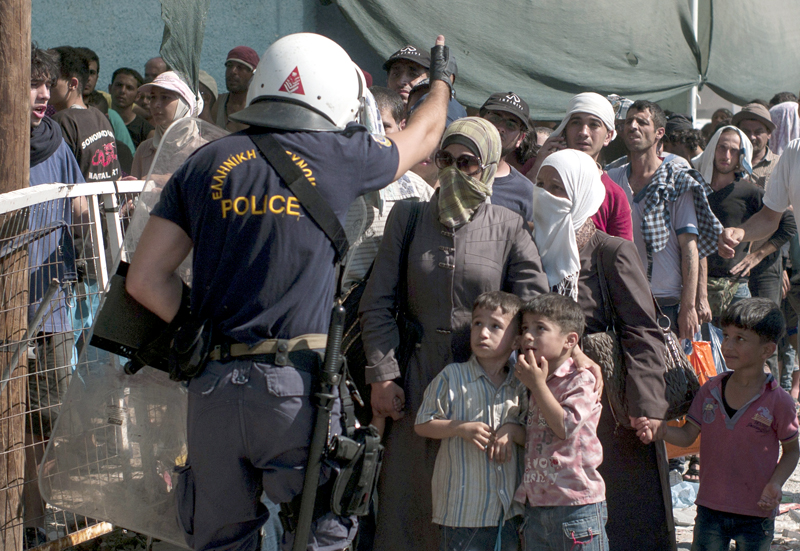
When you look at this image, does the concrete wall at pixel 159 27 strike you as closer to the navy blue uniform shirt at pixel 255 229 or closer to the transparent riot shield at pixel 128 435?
the transparent riot shield at pixel 128 435

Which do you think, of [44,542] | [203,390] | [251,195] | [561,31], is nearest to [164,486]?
[203,390]

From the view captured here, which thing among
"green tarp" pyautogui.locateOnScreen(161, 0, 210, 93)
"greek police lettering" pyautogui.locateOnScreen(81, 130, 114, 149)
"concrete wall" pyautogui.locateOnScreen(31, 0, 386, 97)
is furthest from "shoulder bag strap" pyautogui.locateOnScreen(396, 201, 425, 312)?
"concrete wall" pyautogui.locateOnScreen(31, 0, 386, 97)

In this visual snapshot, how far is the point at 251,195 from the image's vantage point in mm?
2229

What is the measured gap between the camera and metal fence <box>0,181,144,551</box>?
2998 millimetres

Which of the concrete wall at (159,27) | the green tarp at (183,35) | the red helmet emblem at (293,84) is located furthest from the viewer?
the concrete wall at (159,27)

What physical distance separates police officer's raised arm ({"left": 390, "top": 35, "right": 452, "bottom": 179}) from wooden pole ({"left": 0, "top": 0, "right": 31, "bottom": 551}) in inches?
58.9

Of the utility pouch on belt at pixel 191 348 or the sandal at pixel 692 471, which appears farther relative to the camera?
the sandal at pixel 692 471

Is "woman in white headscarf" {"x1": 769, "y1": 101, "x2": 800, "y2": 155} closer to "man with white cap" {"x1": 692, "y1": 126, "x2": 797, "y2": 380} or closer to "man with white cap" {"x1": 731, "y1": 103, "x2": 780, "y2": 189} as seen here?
"man with white cap" {"x1": 731, "y1": 103, "x2": 780, "y2": 189}

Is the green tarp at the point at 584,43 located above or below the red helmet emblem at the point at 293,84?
above

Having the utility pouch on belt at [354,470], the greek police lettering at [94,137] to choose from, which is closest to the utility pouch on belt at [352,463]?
the utility pouch on belt at [354,470]

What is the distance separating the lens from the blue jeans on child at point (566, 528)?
8.83ft

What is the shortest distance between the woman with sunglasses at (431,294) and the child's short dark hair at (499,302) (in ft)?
0.27

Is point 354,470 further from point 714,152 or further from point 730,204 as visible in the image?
point 714,152

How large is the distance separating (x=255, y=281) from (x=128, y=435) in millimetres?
907
